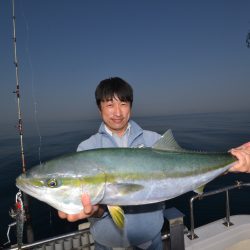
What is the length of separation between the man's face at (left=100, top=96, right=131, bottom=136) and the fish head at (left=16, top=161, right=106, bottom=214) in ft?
4.05

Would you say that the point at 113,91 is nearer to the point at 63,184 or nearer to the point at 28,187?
the point at 63,184

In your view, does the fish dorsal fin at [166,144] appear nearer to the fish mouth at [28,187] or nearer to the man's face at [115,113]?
the man's face at [115,113]

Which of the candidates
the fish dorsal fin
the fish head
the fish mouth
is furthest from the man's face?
the fish mouth

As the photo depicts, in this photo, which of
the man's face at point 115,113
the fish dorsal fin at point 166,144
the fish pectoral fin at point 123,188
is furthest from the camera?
the man's face at point 115,113

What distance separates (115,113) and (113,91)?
0.39 metres

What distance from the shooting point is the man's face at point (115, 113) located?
3.88 meters

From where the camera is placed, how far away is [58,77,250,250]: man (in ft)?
12.4

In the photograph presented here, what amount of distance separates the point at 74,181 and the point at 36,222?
13093 millimetres

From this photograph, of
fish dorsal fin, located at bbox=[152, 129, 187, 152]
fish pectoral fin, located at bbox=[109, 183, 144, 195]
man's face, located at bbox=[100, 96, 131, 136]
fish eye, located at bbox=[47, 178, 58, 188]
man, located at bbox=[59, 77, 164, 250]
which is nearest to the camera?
fish eye, located at bbox=[47, 178, 58, 188]

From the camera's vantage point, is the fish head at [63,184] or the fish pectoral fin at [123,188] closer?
the fish head at [63,184]

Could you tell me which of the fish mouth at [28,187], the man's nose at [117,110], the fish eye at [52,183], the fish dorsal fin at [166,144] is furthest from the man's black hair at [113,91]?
the fish mouth at [28,187]

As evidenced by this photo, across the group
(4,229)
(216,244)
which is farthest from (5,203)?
(216,244)

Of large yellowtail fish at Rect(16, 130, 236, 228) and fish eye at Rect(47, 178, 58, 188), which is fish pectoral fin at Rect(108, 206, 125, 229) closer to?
large yellowtail fish at Rect(16, 130, 236, 228)

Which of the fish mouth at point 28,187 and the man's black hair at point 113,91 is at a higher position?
the man's black hair at point 113,91
